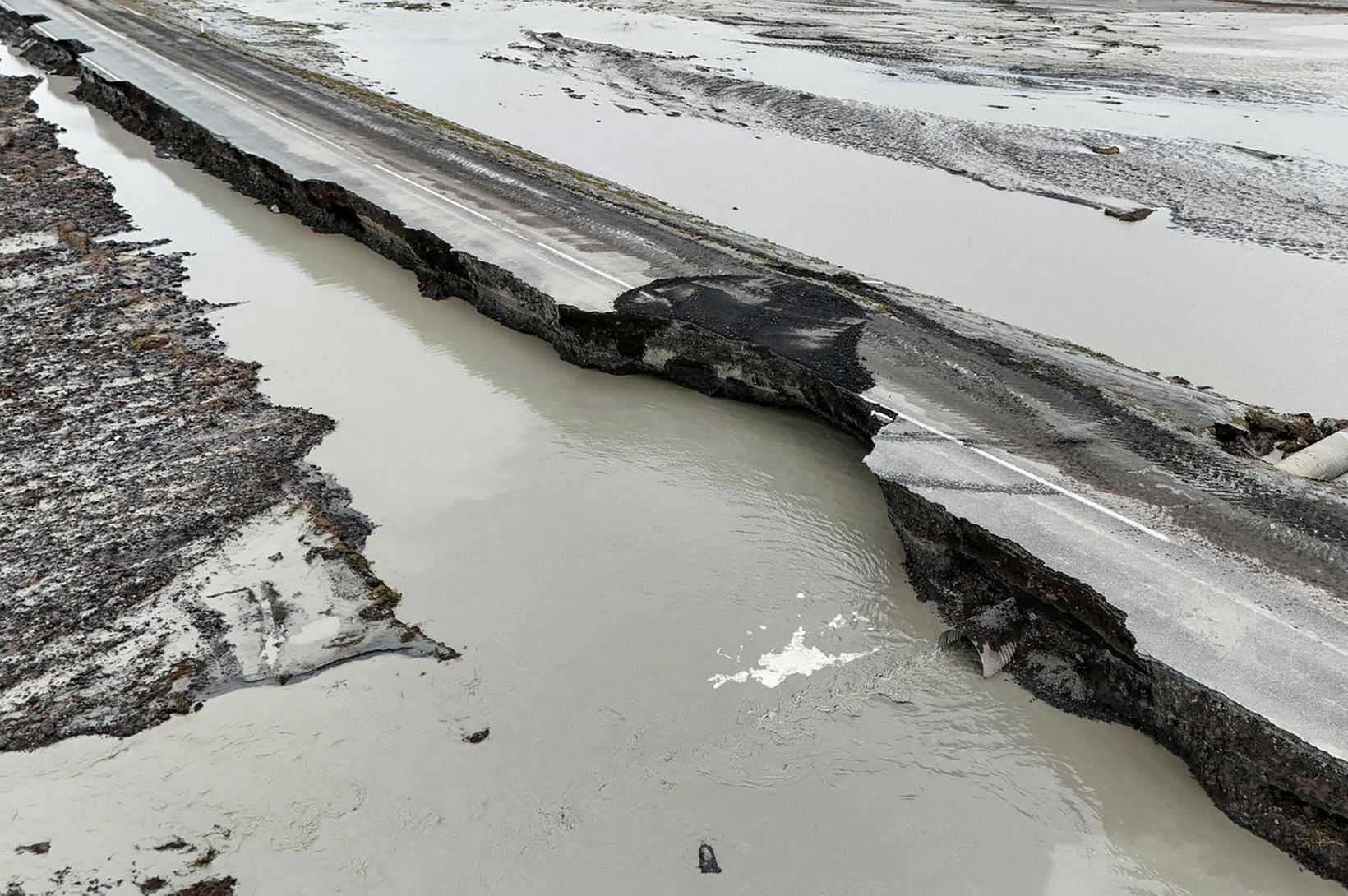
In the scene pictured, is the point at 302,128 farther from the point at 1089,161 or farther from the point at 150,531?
the point at 1089,161

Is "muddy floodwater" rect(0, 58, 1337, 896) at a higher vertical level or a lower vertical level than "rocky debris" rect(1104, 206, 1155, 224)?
lower

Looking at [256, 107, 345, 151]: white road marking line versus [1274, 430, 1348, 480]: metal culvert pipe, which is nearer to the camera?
[1274, 430, 1348, 480]: metal culvert pipe

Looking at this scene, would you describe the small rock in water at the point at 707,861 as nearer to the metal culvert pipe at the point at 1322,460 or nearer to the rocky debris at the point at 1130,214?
the metal culvert pipe at the point at 1322,460

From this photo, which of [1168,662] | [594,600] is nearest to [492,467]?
[594,600]

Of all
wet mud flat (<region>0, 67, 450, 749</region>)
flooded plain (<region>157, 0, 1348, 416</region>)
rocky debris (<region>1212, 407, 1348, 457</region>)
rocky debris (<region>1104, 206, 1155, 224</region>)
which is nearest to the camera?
wet mud flat (<region>0, 67, 450, 749</region>)

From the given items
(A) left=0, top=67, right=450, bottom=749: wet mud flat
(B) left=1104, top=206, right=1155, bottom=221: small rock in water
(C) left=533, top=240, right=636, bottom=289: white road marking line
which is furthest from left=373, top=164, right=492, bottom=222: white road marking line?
(B) left=1104, top=206, right=1155, bottom=221: small rock in water

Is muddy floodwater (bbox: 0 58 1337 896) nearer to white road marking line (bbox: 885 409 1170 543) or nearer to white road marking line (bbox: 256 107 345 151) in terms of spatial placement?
white road marking line (bbox: 885 409 1170 543)

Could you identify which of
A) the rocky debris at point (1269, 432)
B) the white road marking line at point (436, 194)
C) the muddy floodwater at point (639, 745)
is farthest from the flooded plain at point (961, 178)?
the muddy floodwater at point (639, 745)
